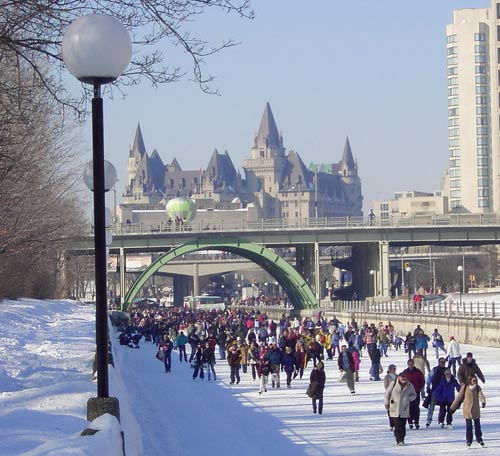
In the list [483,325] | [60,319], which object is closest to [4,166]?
[60,319]

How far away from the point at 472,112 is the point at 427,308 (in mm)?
80680

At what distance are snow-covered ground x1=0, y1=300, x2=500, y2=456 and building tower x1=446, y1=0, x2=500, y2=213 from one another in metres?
107

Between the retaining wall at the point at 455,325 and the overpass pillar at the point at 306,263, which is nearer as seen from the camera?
the retaining wall at the point at 455,325

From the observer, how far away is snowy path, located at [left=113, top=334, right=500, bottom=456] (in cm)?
2064

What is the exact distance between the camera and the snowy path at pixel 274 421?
20.6m

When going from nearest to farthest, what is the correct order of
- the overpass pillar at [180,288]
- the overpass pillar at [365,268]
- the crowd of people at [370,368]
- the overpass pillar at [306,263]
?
the crowd of people at [370,368]
the overpass pillar at [365,268]
the overpass pillar at [306,263]
the overpass pillar at [180,288]

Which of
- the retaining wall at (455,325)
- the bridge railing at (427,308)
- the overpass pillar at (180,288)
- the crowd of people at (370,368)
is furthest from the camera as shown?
the overpass pillar at (180,288)

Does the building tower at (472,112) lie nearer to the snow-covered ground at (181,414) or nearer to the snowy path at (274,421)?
the snow-covered ground at (181,414)

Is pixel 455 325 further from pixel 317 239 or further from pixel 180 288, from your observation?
pixel 180 288

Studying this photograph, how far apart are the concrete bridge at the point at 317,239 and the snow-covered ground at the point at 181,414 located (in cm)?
4674

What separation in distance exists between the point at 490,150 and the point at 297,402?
4562 inches

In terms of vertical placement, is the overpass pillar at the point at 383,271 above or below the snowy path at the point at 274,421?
above

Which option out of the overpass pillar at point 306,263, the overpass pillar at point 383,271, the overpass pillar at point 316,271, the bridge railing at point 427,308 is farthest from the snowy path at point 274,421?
Answer: the overpass pillar at point 306,263

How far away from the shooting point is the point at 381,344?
47094 millimetres
